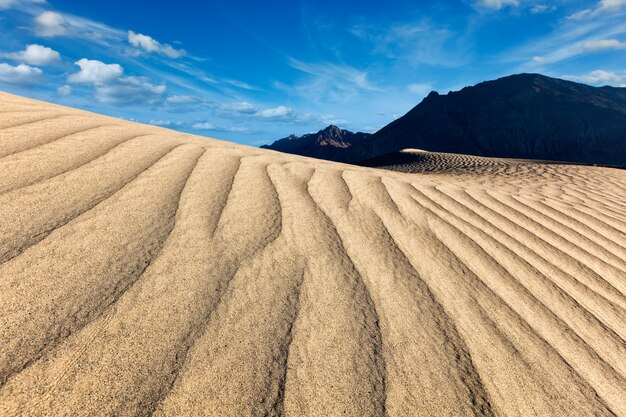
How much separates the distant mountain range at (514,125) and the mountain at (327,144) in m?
0.24

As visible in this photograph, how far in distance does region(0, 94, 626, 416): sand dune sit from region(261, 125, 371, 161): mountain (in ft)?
154

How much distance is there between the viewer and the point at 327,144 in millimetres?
55781

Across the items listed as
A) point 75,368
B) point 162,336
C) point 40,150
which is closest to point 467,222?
→ point 162,336

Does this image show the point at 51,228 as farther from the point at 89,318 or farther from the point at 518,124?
the point at 518,124

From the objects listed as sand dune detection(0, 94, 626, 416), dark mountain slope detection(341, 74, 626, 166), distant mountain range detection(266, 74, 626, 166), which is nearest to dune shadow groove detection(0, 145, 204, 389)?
sand dune detection(0, 94, 626, 416)

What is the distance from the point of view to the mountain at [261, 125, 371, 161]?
52.9 meters

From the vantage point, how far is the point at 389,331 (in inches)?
45.4

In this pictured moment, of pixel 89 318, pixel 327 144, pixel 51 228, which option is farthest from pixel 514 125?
pixel 89 318

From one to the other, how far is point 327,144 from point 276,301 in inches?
2186

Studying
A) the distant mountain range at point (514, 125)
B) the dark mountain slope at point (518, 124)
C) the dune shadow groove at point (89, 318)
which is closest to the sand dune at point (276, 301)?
the dune shadow groove at point (89, 318)

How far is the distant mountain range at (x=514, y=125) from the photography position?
39.3m

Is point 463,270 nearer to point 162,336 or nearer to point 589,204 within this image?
point 162,336

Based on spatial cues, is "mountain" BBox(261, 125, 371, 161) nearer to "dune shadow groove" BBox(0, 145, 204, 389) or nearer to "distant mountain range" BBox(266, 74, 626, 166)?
"distant mountain range" BBox(266, 74, 626, 166)

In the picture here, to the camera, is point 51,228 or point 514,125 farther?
point 514,125
